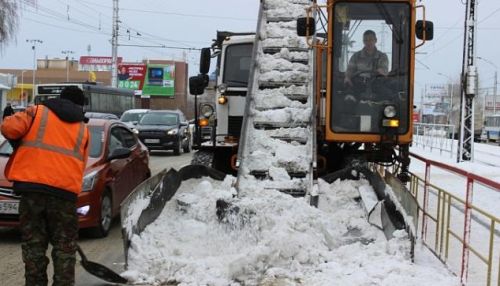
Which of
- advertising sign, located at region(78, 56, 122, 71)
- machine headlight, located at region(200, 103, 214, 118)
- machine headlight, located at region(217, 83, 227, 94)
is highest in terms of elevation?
advertising sign, located at region(78, 56, 122, 71)

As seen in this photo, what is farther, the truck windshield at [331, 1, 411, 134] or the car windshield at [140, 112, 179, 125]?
the car windshield at [140, 112, 179, 125]

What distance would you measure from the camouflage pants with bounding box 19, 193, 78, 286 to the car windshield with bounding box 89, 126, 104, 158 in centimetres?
341

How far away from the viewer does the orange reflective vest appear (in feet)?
16.9

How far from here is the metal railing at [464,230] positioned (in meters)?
5.73

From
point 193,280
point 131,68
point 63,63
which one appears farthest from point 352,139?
point 63,63

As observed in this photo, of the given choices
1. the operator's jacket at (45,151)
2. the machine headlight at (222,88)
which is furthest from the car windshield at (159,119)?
the operator's jacket at (45,151)

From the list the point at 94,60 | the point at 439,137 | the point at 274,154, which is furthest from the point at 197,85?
the point at 94,60

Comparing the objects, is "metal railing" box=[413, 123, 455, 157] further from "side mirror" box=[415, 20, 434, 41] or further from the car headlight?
the car headlight

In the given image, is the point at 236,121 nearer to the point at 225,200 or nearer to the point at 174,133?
the point at 225,200

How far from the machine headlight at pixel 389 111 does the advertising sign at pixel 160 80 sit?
90.9 m

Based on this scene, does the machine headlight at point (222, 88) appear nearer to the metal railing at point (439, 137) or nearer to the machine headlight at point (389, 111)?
the machine headlight at point (389, 111)

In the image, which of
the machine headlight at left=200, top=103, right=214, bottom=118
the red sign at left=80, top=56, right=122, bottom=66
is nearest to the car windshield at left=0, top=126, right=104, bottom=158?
the machine headlight at left=200, top=103, right=214, bottom=118

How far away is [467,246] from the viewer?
5.89 m

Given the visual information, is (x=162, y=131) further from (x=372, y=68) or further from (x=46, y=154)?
(x=46, y=154)
